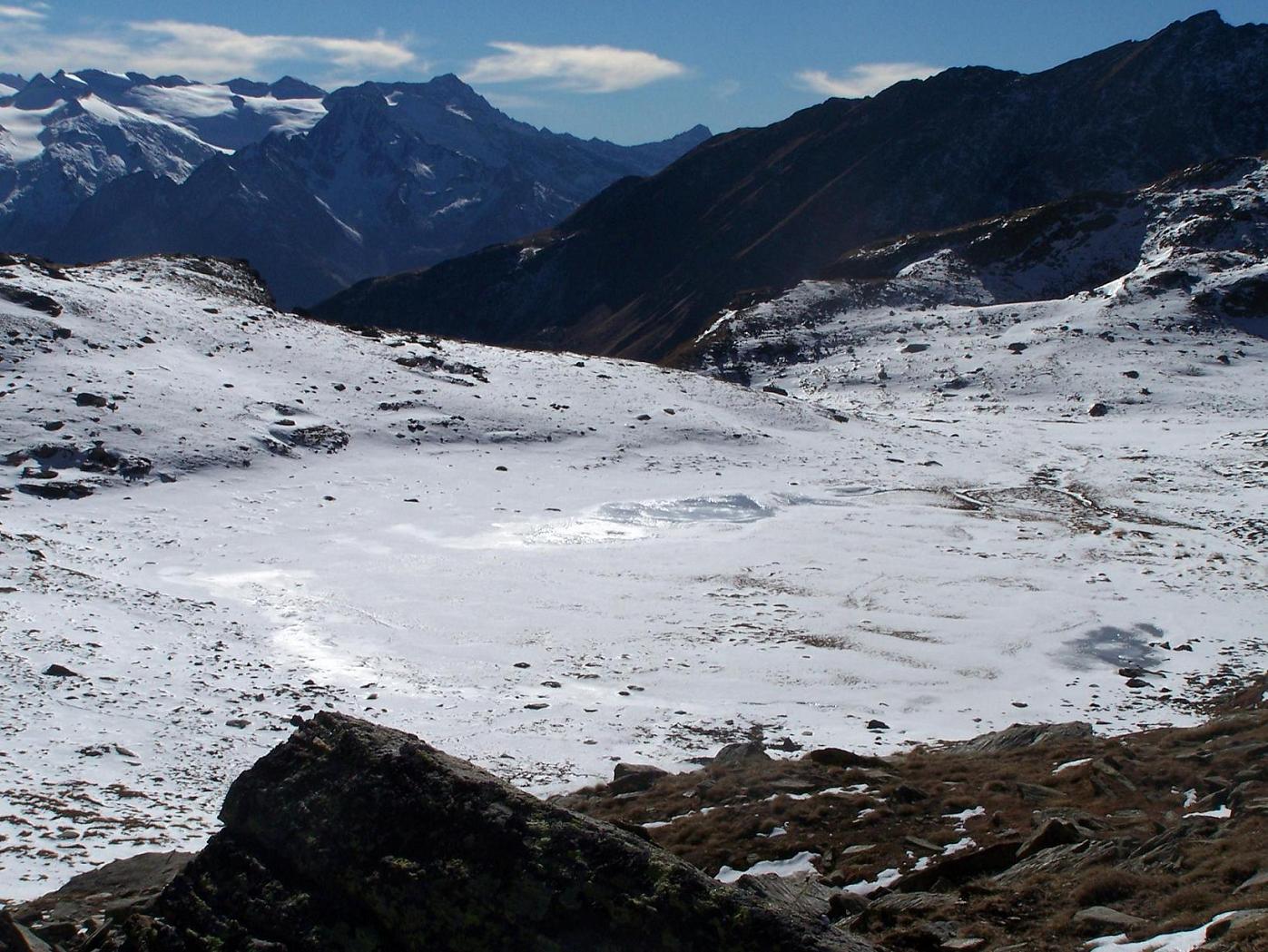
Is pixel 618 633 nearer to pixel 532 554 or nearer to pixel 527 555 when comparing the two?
pixel 527 555

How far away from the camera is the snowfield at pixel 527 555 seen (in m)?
16.1

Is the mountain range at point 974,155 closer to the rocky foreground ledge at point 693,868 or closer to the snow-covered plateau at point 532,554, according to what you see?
the snow-covered plateau at point 532,554

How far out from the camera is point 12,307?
39.9m

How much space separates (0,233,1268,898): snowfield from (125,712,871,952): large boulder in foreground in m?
5.43

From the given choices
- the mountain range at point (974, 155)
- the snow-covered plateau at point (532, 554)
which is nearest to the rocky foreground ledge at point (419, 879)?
the snow-covered plateau at point (532, 554)

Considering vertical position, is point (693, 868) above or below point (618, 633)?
above

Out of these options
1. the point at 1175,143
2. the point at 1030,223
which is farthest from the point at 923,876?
the point at 1175,143

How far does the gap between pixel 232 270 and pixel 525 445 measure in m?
27.3

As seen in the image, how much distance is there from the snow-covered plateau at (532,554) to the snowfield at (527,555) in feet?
0.36

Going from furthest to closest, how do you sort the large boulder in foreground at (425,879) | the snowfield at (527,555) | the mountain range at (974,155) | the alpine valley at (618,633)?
the mountain range at (974,155) → the snowfield at (527,555) → the alpine valley at (618,633) → the large boulder in foreground at (425,879)

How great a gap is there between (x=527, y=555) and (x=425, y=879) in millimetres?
21266

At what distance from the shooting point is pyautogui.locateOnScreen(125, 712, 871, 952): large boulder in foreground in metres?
5.84

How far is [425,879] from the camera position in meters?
6.01

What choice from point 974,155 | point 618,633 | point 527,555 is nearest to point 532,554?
point 527,555
